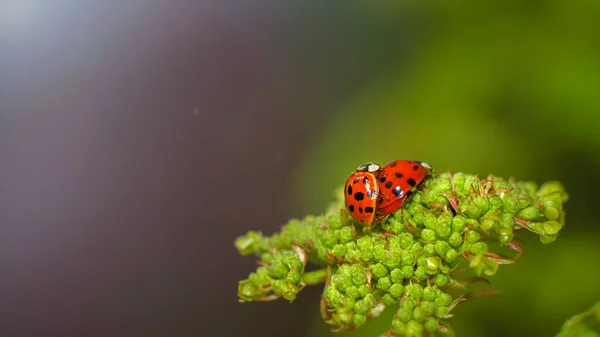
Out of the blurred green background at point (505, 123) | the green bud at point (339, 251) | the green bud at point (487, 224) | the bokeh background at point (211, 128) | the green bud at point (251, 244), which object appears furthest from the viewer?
the bokeh background at point (211, 128)

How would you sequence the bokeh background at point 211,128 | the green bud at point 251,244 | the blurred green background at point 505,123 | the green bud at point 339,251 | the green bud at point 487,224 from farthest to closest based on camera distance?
the bokeh background at point 211,128
the blurred green background at point 505,123
the green bud at point 251,244
the green bud at point 339,251
the green bud at point 487,224

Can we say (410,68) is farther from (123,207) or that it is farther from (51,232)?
(51,232)

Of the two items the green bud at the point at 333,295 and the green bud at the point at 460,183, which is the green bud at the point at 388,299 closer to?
the green bud at the point at 333,295

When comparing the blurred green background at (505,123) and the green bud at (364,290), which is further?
the blurred green background at (505,123)

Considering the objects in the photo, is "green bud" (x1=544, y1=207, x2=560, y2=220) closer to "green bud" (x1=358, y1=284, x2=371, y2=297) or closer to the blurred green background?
"green bud" (x1=358, y1=284, x2=371, y2=297)

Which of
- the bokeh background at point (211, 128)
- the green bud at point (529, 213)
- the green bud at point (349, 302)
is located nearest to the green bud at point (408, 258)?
the green bud at point (349, 302)

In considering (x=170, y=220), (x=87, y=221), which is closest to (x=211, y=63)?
(x=170, y=220)

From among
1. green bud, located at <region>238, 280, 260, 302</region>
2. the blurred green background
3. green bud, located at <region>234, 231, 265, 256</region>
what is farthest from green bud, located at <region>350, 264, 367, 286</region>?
the blurred green background
